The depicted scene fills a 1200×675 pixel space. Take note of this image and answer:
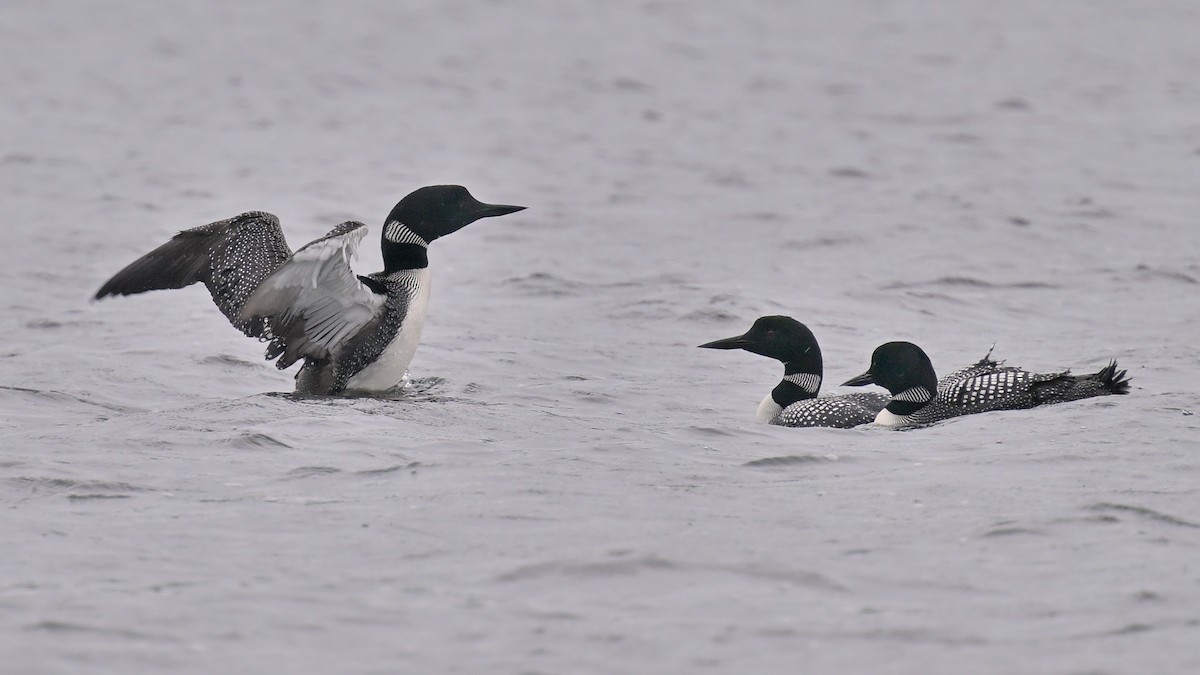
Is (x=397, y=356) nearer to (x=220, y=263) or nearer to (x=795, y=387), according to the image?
(x=220, y=263)

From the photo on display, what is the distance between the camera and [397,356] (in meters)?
7.98

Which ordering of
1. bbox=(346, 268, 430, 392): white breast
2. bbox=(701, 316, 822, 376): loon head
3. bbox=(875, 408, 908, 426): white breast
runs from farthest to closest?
bbox=(701, 316, 822, 376): loon head → bbox=(346, 268, 430, 392): white breast → bbox=(875, 408, 908, 426): white breast

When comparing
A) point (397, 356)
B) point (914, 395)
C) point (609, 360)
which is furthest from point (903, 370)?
point (397, 356)

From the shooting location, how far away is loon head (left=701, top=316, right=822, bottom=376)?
8.12 meters

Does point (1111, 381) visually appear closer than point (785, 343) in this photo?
Yes

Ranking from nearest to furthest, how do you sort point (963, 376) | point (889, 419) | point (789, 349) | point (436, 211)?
point (889, 419), point (963, 376), point (789, 349), point (436, 211)

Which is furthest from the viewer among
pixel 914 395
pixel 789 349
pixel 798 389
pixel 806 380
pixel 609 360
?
pixel 609 360

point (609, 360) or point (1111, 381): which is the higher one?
point (1111, 381)

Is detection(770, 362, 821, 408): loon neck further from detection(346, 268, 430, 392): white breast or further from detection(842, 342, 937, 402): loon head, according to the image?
detection(346, 268, 430, 392): white breast

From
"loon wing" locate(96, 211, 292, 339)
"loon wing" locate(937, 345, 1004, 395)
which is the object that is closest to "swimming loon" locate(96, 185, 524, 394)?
"loon wing" locate(96, 211, 292, 339)

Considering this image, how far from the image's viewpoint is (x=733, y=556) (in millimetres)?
5004

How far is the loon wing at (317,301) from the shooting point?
273 inches

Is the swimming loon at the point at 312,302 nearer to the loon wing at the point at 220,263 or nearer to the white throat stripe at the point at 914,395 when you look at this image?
the loon wing at the point at 220,263

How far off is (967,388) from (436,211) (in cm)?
267
